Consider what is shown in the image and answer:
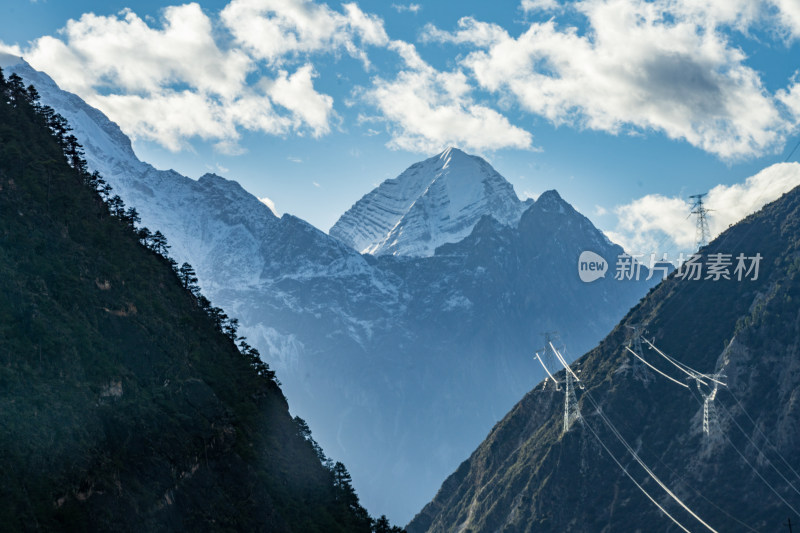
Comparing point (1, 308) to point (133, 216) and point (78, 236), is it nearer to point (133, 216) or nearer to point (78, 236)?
point (78, 236)

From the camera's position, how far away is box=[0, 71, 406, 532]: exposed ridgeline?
81.3 m

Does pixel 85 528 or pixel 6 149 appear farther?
pixel 6 149

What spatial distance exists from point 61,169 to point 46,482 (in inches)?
2812

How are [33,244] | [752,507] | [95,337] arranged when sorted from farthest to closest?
[752,507] → [33,244] → [95,337]

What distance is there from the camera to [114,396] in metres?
95.1

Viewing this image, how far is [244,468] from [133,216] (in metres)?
86.0

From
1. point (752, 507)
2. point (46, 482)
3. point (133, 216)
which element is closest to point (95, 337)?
point (46, 482)

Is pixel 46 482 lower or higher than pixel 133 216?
lower

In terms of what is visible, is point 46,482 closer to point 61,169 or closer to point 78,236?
point 78,236

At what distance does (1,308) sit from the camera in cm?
9388

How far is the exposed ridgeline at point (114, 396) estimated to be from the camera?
8131 centimetres

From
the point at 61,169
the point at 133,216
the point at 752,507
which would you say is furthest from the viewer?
the point at 752,507

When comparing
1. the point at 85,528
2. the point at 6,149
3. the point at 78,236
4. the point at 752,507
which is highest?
the point at 6,149

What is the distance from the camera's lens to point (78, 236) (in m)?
123
